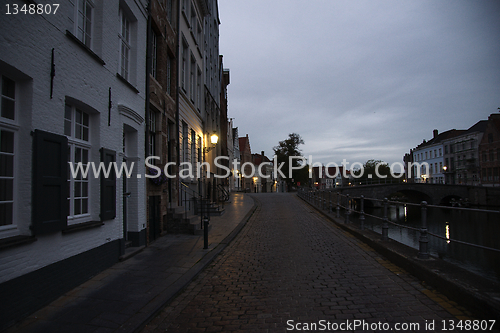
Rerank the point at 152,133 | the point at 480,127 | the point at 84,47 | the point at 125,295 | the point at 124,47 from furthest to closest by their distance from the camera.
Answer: the point at 480,127 → the point at 152,133 → the point at 124,47 → the point at 84,47 → the point at 125,295

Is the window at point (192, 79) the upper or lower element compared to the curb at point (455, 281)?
upper

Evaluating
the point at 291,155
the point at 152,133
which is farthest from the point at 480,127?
the point at 152,133

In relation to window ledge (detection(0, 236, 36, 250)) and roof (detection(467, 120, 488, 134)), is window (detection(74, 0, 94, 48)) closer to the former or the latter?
window ledge (detection(0, 236, 36, 250))

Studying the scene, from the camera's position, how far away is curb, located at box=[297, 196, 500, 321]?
3613 millimetres

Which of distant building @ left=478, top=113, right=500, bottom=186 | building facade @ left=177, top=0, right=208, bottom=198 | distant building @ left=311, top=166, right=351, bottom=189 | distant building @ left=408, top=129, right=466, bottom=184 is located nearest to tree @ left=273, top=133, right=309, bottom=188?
distant building @ left=408, top=129, right=466, bottom=184

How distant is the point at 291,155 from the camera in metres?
62.3

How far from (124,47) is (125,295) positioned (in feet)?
19.8

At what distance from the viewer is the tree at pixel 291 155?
61.8 meters

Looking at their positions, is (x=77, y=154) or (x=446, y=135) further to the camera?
(x=446, y=135)

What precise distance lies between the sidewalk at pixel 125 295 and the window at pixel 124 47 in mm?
4489

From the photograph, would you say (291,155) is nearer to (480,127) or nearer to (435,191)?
(435,191)

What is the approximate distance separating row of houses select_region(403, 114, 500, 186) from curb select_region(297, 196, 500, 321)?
4689cm

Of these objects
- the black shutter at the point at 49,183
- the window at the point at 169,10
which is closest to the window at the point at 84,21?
the black shutter at the point at 49,183

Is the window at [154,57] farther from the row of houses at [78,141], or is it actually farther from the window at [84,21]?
the window at [84,21]
